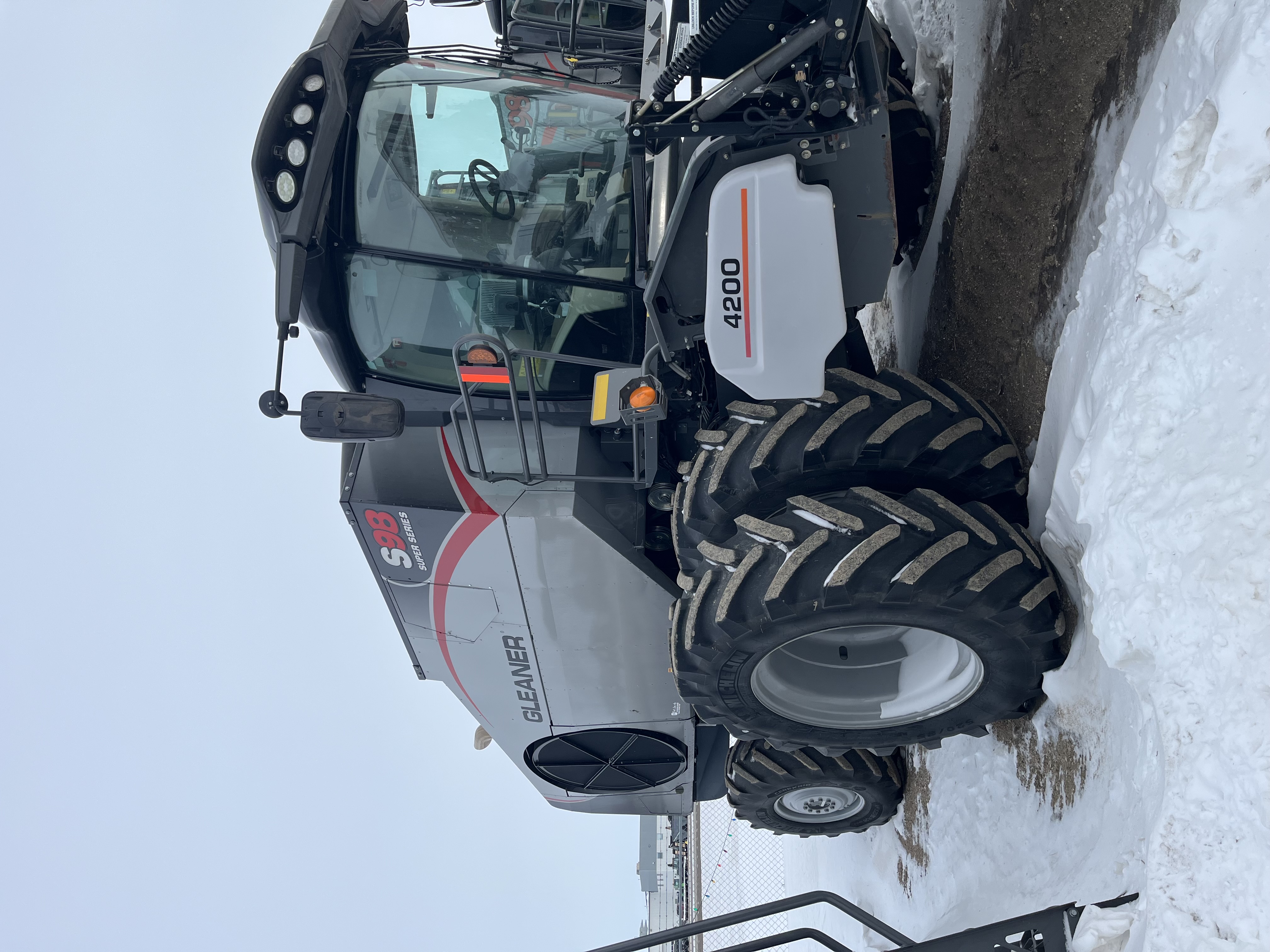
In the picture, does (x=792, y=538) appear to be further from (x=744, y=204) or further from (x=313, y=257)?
(x=313, y=257)

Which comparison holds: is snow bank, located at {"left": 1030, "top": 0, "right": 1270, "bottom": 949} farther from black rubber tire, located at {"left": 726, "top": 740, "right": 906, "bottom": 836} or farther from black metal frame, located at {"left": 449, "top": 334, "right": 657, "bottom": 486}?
black rubber tire, located at {"left": 726, "top": 740, "right": 906, "bottom": 836}

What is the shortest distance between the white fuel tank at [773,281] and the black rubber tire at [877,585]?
380 mm

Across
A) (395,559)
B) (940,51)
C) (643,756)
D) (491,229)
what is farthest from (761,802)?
(940,51)

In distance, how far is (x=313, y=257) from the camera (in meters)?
2.78

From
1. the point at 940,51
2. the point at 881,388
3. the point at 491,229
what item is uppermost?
the point at 940,51

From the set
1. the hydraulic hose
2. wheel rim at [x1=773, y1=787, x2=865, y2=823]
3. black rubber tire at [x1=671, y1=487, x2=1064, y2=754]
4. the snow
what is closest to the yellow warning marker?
black rubber tire at [x1=671, y1=487, x2=1064, y2=754]

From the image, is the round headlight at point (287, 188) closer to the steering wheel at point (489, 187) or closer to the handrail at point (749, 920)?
the steering wheel at point (489, 187)

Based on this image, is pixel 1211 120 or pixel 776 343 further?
pixel 776 343

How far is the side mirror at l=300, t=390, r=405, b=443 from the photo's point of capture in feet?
8.50

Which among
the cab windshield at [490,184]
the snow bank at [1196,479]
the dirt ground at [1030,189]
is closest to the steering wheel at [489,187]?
the cab windshield at [490,184]

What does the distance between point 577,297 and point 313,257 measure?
80 cm

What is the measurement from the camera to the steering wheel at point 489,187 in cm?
287

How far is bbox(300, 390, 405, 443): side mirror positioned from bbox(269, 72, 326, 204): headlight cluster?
23.3 inches

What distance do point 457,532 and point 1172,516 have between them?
2.15m
